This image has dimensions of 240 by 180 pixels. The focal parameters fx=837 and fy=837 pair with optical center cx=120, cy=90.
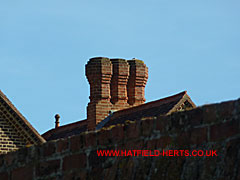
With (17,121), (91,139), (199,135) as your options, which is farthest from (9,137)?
(199,135)

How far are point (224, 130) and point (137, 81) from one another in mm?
24356

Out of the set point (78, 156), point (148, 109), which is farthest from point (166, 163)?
point (148, 109)

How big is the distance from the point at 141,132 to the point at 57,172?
4.99ft

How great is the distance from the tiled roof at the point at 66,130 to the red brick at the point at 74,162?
70.3ft

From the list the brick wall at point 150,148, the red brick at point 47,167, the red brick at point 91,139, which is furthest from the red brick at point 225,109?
the red brick at point 47,167

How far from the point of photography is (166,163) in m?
8.28

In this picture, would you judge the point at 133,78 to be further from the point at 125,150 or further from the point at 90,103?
the point at 125,150

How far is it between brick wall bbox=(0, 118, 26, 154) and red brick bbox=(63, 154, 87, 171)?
1417 cm

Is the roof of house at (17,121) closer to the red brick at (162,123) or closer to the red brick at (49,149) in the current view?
the red brick at (49,149)

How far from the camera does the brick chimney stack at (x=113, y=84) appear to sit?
31312 millimetres

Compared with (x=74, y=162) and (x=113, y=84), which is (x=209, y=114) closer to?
(x=74, y=162)

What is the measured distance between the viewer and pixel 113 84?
3188 cm

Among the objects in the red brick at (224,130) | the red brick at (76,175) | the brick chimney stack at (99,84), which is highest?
the brick chimney stack at (99,84)

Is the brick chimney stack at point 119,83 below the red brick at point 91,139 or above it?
above
